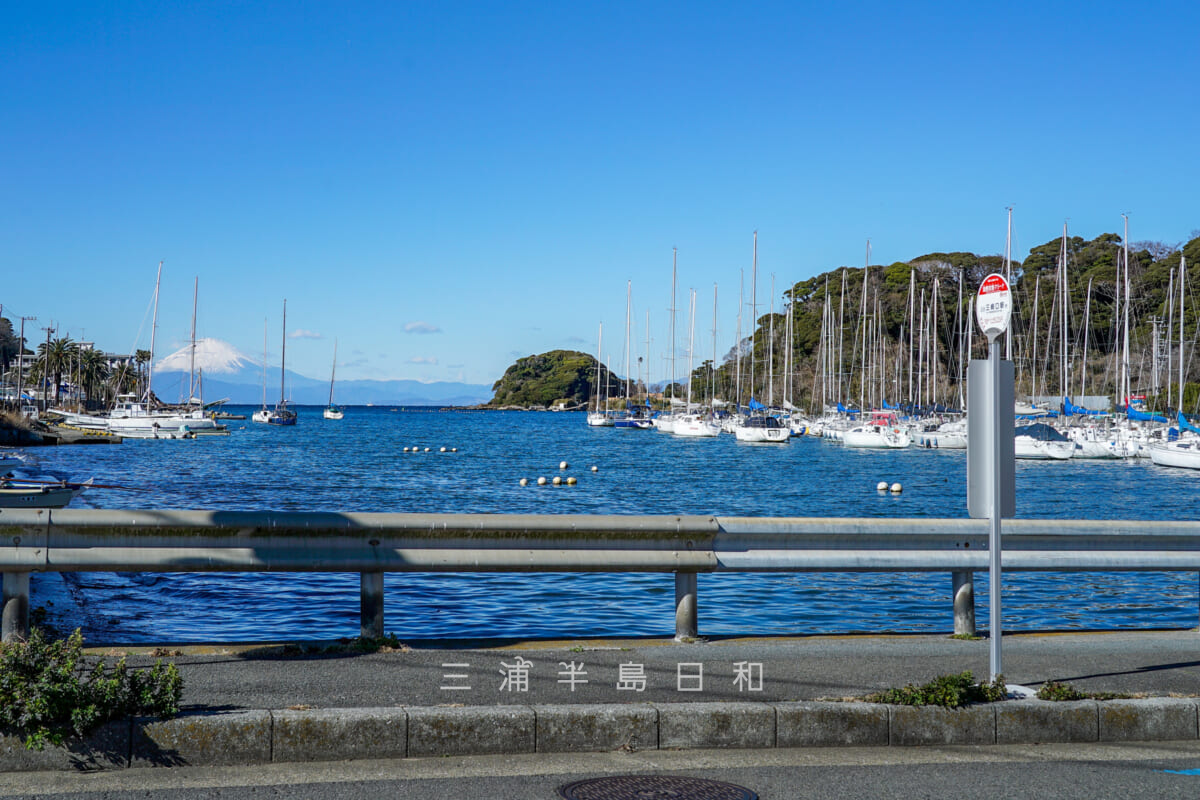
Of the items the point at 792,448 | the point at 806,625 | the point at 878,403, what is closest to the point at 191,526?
the point at 806,625

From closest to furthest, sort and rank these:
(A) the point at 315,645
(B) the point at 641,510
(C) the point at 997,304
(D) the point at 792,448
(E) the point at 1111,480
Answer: (C) the point at 997,304, (A) the point at 315,645, (B) the point at 641,510, (E) the point at 1111,480, (D) the point at 792,448

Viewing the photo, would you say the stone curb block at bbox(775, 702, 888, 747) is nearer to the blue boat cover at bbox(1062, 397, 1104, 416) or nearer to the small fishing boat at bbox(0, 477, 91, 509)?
the small fishing boat at bbox(0, 477, 91, 509)

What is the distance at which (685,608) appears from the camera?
301 inches

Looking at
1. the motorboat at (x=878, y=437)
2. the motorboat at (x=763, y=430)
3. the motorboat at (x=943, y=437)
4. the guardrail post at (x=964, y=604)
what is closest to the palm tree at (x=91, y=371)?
the motorboat at (x=763, y=430)

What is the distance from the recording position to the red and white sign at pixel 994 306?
6434mm

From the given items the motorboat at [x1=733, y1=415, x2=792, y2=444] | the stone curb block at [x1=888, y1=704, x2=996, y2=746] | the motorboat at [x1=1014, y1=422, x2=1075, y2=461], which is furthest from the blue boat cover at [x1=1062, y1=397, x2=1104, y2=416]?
the stone curb block at [x1=888, y1=704, x2=996, y2=746]

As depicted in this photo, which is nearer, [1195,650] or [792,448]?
[1195,650]

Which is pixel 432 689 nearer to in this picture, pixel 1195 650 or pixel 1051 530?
pixel 1051 530

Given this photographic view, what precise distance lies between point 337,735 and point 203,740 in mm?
638

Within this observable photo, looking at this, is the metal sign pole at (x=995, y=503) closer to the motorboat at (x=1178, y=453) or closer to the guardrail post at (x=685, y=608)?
the guardrail post at (x=685, y=608)

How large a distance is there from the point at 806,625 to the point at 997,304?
7.49m

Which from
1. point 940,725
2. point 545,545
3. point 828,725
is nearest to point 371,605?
point 545,545

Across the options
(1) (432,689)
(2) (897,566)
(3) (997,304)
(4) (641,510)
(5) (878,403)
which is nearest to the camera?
(1) (432,689)

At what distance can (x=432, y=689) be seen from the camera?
6.11 metres
